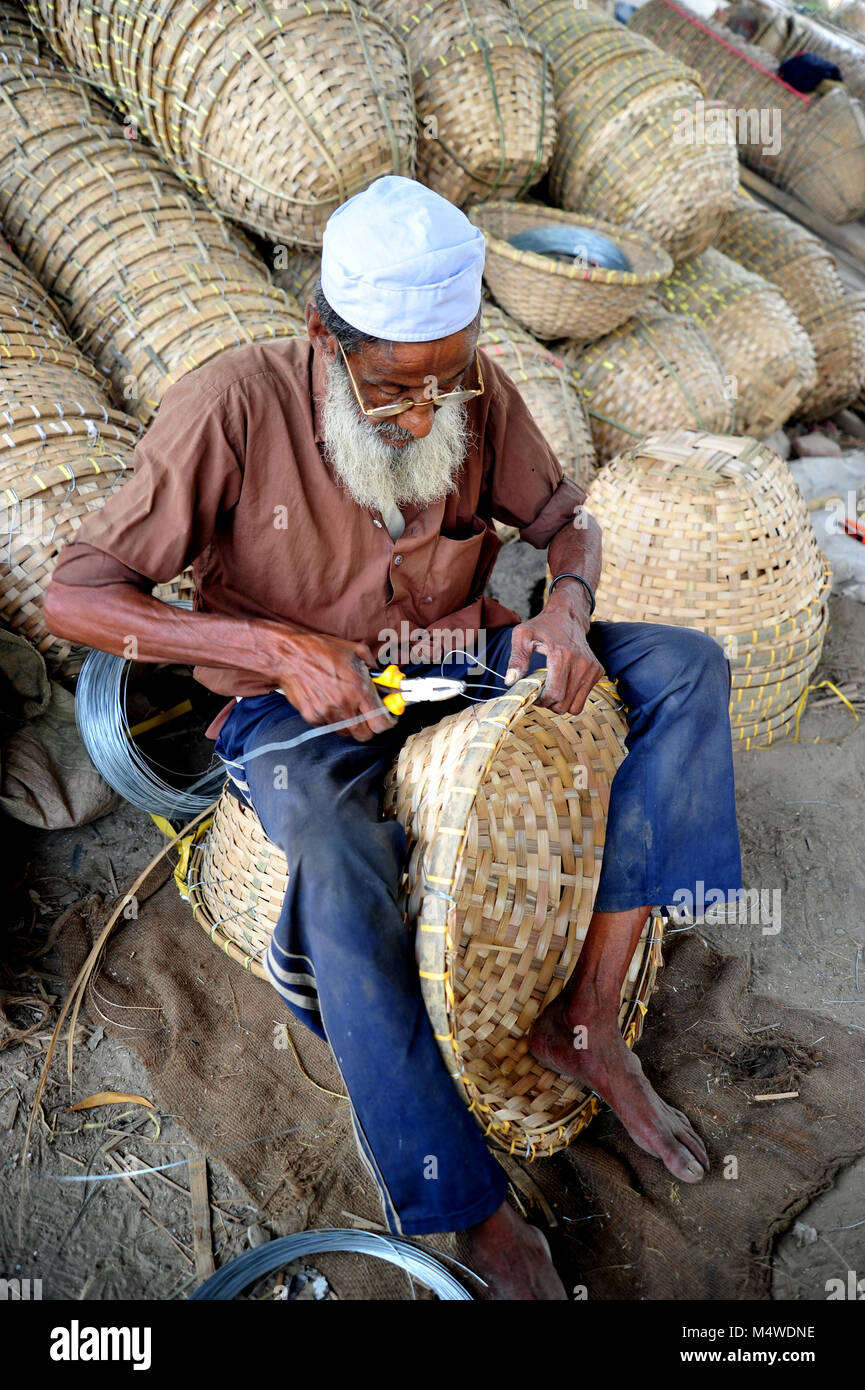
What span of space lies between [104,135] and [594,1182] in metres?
3.31

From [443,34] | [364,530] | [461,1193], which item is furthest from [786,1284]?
[443,34]

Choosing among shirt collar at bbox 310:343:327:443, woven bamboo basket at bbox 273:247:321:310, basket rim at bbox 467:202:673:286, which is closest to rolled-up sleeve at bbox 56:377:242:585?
shirt collar at bbox 310:343:327:443

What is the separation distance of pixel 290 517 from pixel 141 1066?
1.22 metres

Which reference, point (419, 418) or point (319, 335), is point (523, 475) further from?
point (319, 335)

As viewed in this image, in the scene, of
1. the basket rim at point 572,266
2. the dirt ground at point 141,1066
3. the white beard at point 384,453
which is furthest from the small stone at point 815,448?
the white beard at point 384,453

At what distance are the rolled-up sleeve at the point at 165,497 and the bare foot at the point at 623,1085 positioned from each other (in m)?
1.19

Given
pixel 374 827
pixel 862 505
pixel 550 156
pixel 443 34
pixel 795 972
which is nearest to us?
pixel 374 827

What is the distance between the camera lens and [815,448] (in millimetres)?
4762

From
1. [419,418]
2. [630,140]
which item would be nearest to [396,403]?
[419,418]

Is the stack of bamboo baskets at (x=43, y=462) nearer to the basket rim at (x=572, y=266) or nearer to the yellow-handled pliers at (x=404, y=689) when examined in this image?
the yellow-handled pliers at (x=404, y=689)

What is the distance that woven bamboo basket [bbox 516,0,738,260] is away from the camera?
400 centimetres

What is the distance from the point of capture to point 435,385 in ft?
5.97

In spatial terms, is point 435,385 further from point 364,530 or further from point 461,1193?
point 461,1193
